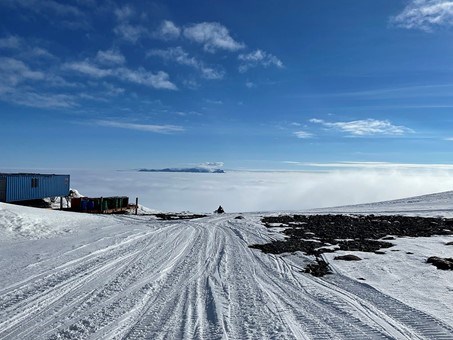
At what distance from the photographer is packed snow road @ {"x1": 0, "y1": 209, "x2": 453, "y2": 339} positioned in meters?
5.38

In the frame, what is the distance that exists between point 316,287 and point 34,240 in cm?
1169

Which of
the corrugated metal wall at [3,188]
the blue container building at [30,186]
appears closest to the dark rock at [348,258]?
the blue container building at [30,186]

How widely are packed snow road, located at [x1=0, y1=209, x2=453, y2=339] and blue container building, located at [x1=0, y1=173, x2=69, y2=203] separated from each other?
79.1 ft

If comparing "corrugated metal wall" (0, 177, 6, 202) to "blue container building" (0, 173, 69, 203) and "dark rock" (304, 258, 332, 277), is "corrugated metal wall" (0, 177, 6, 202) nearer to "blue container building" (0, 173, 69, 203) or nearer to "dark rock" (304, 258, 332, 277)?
"blue container building" (0, 173, 69, 203)

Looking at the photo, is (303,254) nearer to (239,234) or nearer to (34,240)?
(239,234)

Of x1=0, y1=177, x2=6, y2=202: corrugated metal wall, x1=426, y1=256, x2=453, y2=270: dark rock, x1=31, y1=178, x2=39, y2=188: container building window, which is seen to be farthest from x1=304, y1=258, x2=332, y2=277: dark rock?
x1=31, y1=178, x2=39, y2=188: container building window

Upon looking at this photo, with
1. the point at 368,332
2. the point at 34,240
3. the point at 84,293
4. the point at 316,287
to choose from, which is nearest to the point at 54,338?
the point at 84,293

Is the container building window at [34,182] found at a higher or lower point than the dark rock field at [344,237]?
higher

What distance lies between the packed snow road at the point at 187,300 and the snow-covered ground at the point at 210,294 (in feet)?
0.06

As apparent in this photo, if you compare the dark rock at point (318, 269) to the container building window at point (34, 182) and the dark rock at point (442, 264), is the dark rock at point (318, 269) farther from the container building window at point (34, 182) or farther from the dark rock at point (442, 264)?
the container building window at point (34, 182)

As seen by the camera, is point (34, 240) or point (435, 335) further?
point (34, 240)

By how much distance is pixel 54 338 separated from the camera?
5055mm

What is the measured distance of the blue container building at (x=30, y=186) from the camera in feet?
106

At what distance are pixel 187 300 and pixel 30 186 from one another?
34.4 m
